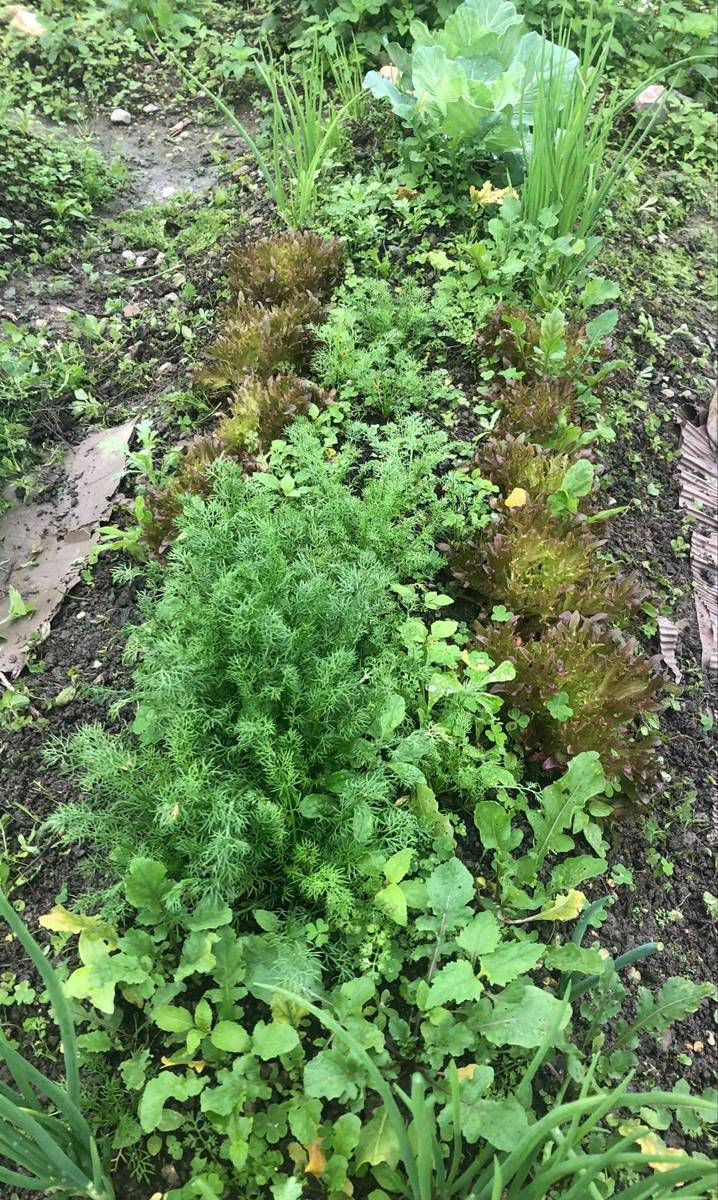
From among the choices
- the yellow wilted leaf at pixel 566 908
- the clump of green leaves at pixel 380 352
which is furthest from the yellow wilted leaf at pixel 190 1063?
the clump of green leaves at pixel 380 352

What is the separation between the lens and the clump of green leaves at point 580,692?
2.23 meters

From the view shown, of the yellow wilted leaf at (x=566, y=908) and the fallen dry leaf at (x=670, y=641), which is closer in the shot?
the yellow wilted leaf at (x=566, y=908)

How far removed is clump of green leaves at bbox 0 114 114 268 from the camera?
394 cm

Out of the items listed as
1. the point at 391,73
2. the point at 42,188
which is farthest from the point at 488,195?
the point at 42,188

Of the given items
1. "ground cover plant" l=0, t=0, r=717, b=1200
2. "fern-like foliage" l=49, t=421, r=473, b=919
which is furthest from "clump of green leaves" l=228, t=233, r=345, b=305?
"fern-like foliage" l=49, t=421, r=473, b=919

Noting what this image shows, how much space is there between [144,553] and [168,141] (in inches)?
127

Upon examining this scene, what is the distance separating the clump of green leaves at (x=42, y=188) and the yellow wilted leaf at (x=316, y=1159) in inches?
153

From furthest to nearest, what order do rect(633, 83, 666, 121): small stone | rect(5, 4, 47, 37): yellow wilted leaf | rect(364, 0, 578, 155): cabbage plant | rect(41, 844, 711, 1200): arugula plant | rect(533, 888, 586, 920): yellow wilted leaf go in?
rect(5, 4, 47, 37): yellow wilted leaf, rect(633, 83, 666, 121): small stone, rect(364, 0, 578, 155): cabbage plant, rect(533, 888, 586, 920): yellow wilted leaf, rect(41, 844, 711, 1200): arugula plant

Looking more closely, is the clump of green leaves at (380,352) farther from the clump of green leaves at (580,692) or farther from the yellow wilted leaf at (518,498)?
the clump of green leaves at (580,692)

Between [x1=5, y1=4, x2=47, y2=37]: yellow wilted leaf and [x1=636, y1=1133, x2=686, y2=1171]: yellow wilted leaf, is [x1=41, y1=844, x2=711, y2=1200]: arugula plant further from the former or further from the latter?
[x1=5, y1=4, x2=47, y2=37]: yellow wilted leaf

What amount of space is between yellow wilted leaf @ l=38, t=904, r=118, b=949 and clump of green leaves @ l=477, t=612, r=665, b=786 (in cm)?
121

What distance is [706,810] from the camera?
2439mm

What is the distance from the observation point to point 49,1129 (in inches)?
60.3

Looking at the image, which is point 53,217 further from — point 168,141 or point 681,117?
point 681,117
